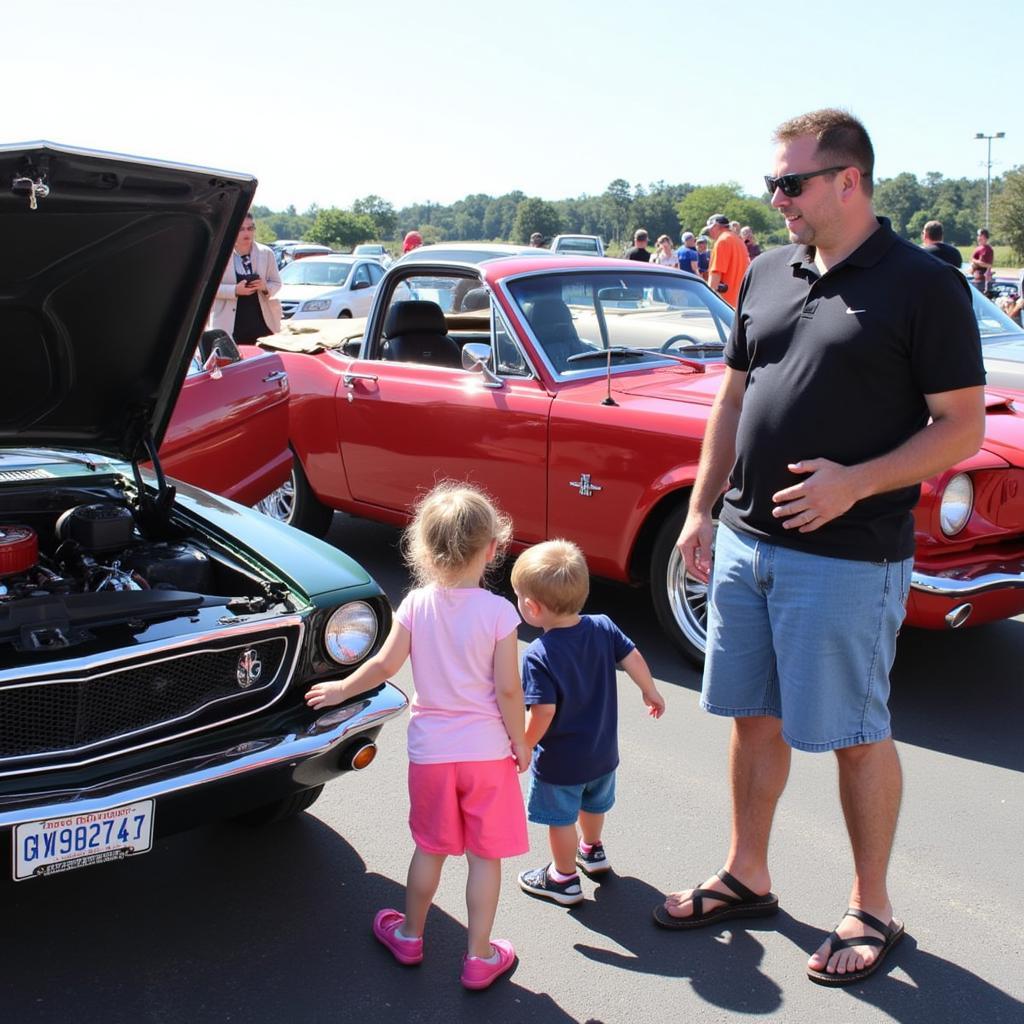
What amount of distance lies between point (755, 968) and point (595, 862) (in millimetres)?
575

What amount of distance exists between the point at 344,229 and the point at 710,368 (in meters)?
74.3

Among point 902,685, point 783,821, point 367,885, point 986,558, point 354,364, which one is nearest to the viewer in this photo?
point 367,885

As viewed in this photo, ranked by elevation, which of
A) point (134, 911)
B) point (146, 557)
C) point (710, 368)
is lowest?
point (134, 911)

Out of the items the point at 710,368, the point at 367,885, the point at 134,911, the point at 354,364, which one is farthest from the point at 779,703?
the point at 354,364

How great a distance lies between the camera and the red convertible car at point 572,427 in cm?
458

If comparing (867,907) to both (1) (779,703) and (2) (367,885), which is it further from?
(2) (367,885)

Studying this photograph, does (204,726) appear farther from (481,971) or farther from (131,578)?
(481,971)

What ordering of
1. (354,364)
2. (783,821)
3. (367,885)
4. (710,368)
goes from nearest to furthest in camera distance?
(367,885) < (783,821) < (710,368) < (354,364)

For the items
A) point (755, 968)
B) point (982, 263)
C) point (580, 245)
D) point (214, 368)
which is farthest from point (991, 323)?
point (580, 245)

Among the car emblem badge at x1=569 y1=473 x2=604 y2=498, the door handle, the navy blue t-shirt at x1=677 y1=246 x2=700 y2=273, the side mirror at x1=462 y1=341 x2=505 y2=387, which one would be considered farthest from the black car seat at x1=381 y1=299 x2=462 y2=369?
the navy blue t-shirt at x1=677 y1=246 x2=700 y2=273

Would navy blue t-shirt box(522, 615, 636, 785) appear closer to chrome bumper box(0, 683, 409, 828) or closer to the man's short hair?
chrome bumper box(0, 683, 409, 828)

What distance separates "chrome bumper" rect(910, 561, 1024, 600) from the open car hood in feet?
8.99

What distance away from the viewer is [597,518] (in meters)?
5.21

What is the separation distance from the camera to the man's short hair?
2.82 m
